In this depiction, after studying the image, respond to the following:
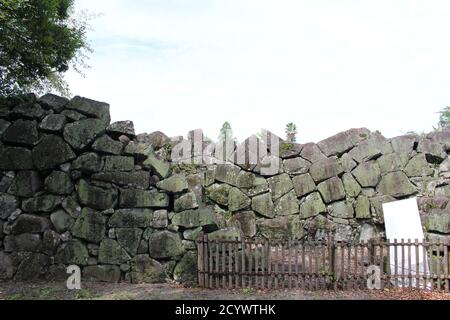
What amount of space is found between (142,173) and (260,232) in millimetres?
3961

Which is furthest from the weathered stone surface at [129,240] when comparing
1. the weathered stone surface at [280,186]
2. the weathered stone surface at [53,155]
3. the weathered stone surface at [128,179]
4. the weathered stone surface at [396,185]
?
the weathered stone surface at [396,185]

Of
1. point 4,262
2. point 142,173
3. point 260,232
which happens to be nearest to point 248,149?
point 260,232

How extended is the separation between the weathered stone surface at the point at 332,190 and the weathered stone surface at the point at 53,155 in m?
6.43

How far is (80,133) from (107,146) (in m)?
0.60

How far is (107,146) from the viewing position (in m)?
8.16

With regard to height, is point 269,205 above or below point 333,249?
above

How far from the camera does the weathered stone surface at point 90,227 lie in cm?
800

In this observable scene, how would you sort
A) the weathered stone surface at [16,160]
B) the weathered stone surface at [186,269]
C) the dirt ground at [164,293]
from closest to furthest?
the dirt ground at [164,293] → the weathered stone surface at [186,269] → the weathered stone surface at [16,160]

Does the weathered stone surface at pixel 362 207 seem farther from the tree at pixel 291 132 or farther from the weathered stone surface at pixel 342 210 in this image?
the tree at pixel 291 132

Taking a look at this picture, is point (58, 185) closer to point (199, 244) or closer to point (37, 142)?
point (37, 142)

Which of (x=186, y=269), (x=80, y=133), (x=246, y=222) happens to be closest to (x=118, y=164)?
(x=80, y=133)

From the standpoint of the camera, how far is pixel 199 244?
759 centimetres

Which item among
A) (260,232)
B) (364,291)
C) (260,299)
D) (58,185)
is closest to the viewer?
(260,299)

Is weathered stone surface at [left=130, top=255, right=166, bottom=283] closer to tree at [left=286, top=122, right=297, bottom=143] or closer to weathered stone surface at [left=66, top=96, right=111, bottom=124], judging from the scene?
weathered stone surface at [left=66, top=96, right=111, bottom=124]
